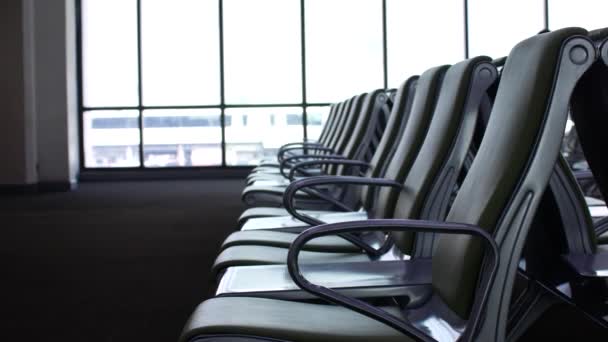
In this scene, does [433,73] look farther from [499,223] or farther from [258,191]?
[258,191]

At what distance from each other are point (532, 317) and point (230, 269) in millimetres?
749

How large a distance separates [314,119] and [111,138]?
282cm

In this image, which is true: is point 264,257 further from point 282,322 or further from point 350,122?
point 350,122

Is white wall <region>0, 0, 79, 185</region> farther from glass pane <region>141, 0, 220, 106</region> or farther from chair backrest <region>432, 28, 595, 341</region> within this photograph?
chair backrest <region>432, 28, 595, 341</region>

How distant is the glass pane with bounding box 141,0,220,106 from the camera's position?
9.16 meters

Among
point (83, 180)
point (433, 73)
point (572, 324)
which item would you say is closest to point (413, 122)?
point (433, 73)

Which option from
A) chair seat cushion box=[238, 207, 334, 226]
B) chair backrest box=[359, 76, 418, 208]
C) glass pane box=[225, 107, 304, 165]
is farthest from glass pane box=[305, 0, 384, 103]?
chair backrest box=[359, 76, 418, 208]

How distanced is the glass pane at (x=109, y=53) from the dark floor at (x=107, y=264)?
102 inches

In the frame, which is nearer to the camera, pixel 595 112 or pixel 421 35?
pixel 595 112

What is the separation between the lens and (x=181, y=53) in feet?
30.3

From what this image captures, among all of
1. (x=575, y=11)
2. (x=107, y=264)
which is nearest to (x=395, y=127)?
(x=107, y=264)

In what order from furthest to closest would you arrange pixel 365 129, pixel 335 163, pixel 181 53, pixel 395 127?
1. pixel 181 53
2. pixel 365 129
3. pixel 335 163
4. pixel 395 127

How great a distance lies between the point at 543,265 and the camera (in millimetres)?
1465

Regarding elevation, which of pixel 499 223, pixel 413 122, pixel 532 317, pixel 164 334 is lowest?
pixel 164 334
